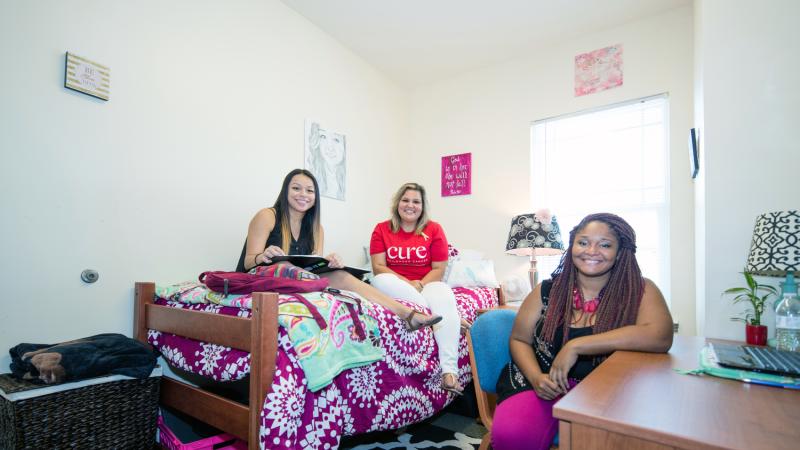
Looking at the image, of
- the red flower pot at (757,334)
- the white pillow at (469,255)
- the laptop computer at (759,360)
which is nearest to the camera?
the laptop computer at (759,360)

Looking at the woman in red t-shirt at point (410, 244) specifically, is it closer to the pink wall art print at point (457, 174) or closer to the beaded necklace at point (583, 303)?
the pink wall art print at point (457, 174)

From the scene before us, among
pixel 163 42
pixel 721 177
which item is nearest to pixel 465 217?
pixel 721 177

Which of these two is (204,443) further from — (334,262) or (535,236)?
(535,236)

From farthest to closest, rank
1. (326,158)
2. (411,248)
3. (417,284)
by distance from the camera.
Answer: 1. (326,158)
2. (411,248)
3. (417,284)

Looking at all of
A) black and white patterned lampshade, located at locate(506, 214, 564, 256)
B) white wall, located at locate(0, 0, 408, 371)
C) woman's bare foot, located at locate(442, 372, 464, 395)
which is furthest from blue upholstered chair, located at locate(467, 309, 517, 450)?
black and white patterned lampshade, located at locate(506, 214, 564, 256)

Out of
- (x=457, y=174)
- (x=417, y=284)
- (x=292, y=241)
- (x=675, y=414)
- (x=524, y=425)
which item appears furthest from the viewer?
(x=457, y=174)

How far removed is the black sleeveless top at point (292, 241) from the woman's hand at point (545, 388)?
1.42 meters

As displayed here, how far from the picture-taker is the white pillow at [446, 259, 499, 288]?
298 cm

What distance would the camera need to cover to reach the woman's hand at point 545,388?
1.07m

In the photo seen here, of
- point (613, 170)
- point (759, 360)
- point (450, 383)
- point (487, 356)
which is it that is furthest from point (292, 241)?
point (613, 170)

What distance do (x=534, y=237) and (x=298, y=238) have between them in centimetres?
166

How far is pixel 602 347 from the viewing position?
1.06 meters

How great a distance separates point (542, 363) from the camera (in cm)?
125

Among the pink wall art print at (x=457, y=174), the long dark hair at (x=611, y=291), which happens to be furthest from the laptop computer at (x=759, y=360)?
the pink wall art print at (x=457, y=174)
